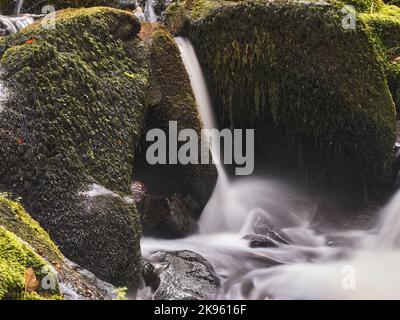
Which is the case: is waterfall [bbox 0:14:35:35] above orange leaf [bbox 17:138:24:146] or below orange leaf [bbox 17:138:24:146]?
above

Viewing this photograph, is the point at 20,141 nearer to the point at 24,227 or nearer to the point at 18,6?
the point at 24,227

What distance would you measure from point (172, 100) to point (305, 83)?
207 centimetres

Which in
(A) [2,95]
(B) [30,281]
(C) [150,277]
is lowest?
(B) [30,281]

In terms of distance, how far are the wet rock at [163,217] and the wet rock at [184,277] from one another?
2.04 ft

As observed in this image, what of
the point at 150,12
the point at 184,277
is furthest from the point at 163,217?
the point at 150,12

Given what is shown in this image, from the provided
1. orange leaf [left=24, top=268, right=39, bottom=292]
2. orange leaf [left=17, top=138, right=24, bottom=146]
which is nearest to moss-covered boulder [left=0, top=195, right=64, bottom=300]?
orange leaf [left=24, top=268, right=39, bottom=292]

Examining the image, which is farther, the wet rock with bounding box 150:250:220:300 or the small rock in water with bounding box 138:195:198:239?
the small rock in water with bounding box 138:195:198:239

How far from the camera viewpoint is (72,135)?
187 inches

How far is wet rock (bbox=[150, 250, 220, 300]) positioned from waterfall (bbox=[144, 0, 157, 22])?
5781mm

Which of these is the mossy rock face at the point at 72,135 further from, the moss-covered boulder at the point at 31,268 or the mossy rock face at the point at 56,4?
the mossy rock face at the point at 56,4

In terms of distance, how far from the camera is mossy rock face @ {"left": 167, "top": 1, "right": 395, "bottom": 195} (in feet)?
23.4

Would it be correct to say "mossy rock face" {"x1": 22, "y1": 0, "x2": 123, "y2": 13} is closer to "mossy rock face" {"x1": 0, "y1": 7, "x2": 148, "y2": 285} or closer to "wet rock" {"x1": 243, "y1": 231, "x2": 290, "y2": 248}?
"mossy rock face" {"x1": 0, "y1": 7, "x2": 148, "y2": 285}

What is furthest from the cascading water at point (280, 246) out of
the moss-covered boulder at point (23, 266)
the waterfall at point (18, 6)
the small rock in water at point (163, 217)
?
the waterfall at point (18, 6)

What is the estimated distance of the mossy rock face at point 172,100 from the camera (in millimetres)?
6363
